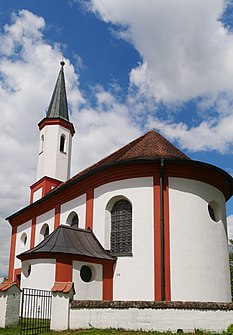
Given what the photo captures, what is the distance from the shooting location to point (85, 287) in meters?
15.3

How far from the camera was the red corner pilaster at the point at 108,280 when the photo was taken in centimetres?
1552

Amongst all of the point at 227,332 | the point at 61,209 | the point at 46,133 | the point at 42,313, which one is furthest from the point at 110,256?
the point at 46,133

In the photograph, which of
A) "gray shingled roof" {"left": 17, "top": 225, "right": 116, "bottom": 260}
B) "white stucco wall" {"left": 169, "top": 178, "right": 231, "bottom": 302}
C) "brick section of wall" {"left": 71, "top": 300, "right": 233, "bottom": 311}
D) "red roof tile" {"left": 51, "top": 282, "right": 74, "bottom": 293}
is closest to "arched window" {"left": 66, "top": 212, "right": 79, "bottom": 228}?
"gray shingled roof" {"left": 17, "top": 225, "right": 116, "bottom": 260}

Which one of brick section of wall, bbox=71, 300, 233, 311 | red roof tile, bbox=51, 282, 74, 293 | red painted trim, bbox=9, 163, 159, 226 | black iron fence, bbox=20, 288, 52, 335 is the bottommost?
black iron fence, bbox=20, 288, 52, 335

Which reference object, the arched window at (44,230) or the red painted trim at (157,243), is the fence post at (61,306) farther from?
the arched window at (44,230)

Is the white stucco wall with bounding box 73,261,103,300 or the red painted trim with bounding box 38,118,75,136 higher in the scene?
the red painted trim with bounding box 38,118,75,136

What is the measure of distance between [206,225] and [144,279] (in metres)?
3.49

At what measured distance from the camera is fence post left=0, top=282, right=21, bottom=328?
13.1 meters

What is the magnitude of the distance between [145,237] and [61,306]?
497cm

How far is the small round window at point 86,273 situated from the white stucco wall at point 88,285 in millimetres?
139

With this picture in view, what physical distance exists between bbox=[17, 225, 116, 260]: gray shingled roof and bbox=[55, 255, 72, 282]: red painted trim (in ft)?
1.02

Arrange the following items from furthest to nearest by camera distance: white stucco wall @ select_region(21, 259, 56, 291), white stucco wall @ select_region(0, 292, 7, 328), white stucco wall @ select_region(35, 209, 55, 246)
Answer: white stucco wall @ select_region(35, 209, 55, 246) < white stucco wall @ select_region(21, 259, 56, 291) < white stucco wall @ select_region(0, 292, 7, 328)

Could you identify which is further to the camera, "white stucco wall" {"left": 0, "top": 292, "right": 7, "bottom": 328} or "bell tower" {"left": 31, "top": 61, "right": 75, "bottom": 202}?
"bell tower" {"left": 31, "top": 61, "right": 75, "bottom": 202}

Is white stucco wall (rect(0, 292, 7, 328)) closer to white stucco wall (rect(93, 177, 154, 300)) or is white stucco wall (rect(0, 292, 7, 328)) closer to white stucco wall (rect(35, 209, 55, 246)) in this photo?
white stucco wall (rect(93, 177, 154, 300))
